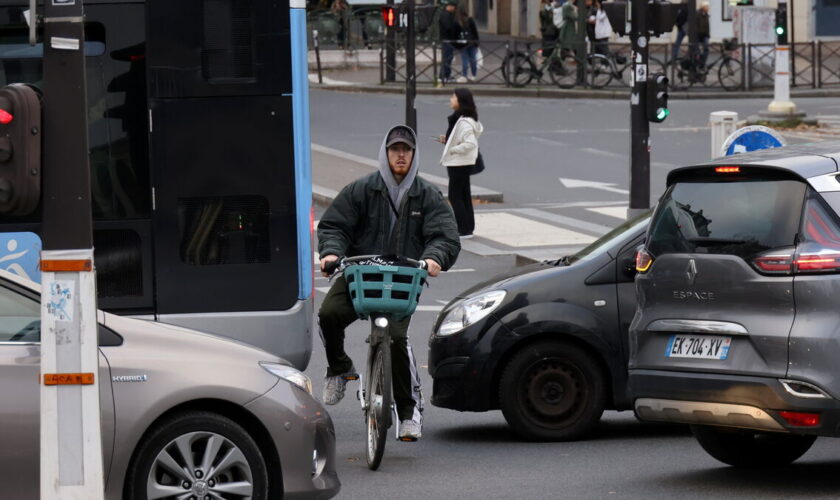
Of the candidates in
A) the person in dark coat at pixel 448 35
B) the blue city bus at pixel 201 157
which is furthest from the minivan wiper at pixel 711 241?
the person in dark coat at pixel 448 35

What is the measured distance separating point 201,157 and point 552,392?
245cm

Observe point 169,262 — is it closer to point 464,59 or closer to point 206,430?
point 206,430

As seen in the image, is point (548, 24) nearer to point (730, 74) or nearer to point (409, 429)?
point (730, 74)

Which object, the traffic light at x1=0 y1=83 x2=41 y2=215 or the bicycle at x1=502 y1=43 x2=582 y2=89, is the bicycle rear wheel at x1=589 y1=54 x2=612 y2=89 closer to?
the bicycle at x1=502 y1=43 x2=582 y2=89

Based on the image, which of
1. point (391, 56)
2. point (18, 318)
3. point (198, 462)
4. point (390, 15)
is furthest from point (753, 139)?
point (391, 56)

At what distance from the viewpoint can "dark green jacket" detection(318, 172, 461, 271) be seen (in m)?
8.77

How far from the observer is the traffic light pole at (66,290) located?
5.55m

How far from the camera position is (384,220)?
8836 mm

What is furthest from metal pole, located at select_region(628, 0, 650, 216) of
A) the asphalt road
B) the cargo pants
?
the cargo pants

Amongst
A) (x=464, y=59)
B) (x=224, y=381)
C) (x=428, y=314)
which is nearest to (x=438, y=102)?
(x=464, y=59)

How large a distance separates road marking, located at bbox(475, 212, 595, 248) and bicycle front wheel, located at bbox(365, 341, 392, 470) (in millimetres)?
10405

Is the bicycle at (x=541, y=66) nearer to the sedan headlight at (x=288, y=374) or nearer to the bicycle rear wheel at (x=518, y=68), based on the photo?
the bicycle rear wheel at (x=518, y=68)

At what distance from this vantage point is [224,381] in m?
6.63

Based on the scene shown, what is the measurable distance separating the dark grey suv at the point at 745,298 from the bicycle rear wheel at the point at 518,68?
1182 inches
